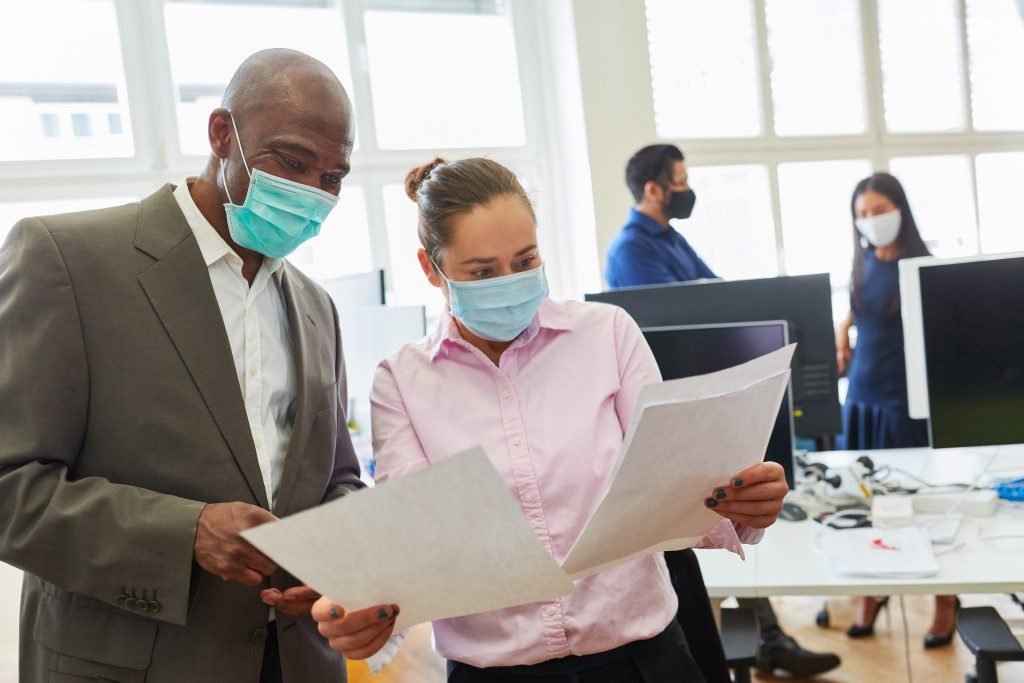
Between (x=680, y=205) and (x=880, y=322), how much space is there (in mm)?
A: 913

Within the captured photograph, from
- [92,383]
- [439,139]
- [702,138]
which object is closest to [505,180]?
[92,383]

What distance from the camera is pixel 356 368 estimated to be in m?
3.01

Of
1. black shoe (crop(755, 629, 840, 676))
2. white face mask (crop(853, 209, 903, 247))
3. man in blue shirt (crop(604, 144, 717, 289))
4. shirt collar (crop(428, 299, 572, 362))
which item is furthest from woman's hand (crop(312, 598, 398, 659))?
white face mask (crop(853, 209, 903, 247))

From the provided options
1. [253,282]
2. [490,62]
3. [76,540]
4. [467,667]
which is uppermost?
[490,62]

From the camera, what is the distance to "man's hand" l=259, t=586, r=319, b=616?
1.09 metres

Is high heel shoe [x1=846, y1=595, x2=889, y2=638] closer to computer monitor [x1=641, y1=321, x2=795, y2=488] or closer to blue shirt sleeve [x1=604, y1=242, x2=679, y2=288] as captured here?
computer monitor [x1=641, y1=321, x2=795, y2=488]

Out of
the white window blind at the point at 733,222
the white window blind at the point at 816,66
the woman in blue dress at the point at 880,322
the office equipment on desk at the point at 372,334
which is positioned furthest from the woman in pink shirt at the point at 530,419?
the white window blind at the point at 816,66

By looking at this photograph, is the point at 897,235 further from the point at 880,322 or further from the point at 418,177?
the point at 418,177

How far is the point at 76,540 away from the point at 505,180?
0.77 metres

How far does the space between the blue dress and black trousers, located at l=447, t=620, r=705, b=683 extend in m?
2.49

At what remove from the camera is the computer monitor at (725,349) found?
2209mm

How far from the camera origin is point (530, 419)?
1.24m

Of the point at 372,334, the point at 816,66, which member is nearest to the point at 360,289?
the point at 372,334

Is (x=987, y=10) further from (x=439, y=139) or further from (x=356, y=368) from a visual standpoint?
(x=356, y=368)
